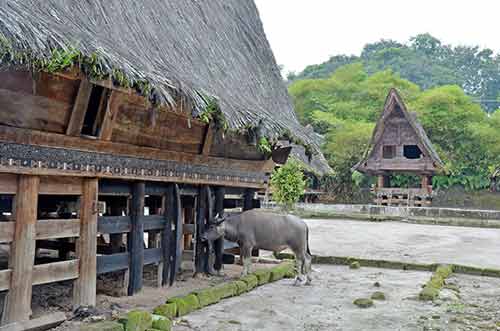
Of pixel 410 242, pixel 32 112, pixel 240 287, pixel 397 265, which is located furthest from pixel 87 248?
pixel 410 242

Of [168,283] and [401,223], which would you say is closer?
[168,283]

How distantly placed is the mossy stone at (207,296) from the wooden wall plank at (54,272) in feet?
5.96

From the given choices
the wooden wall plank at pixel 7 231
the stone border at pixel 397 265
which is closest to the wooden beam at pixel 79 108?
the wooden wall plank at pixel 7 231

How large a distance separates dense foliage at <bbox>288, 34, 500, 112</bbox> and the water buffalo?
54.9m

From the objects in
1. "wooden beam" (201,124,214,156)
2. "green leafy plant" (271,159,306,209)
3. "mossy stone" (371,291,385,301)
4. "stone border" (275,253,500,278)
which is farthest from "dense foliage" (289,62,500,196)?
"wooden beam" (201,124,214,156)

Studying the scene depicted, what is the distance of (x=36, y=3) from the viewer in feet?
16.7

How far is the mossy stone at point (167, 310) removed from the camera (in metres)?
6.07

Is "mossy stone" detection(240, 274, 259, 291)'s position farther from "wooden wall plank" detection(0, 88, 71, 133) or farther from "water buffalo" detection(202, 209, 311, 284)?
"wooden wall plank" detection(0, 88, 71, 133)

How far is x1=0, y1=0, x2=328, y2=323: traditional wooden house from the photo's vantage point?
4.85m

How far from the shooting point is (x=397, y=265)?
11.3 meters

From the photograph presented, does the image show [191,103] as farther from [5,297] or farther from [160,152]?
[5,297]

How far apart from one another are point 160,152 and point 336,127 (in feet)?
92.5

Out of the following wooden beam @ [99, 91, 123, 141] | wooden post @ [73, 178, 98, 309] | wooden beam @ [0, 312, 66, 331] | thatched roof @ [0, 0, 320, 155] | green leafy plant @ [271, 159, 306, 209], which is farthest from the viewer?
green leafy plant @ [271, 159, 306, 209]

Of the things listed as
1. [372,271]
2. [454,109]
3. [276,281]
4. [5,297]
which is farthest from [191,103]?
[454,109]
